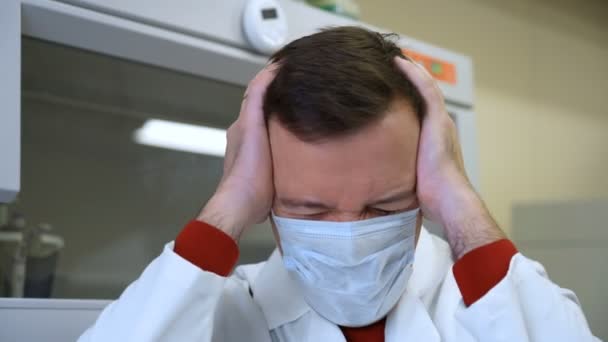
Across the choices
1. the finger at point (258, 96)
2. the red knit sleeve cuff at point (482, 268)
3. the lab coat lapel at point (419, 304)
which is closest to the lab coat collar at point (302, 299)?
the lab coat lapel at point (419, 304)

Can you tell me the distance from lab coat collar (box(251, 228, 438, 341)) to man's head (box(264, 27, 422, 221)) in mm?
134

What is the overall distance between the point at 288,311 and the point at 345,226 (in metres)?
0.18

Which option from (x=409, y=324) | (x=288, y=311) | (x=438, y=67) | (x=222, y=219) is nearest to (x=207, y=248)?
(x=222, y=219)

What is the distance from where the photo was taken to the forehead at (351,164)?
0.82 m

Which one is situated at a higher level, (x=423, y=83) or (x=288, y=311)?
(x=423, y=83)

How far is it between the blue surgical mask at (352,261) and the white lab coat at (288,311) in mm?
48

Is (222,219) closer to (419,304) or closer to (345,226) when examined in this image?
(345,226)

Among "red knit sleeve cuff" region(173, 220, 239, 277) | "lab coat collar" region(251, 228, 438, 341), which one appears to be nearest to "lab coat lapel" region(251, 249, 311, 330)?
"lab coat collar" region(251, 228, 438, 341)

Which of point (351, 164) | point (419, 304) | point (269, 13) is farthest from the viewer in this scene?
point (269, 13)

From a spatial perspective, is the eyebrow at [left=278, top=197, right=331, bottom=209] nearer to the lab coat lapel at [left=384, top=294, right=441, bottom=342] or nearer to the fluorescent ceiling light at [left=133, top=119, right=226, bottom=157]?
the lab coat lapel at [left=384, top=294, right=441, bottom=342]

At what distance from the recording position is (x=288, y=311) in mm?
940

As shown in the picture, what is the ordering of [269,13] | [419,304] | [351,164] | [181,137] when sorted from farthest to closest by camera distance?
1. [181,137]
2. [269,13]
3. [419,304]
4. [351,164]

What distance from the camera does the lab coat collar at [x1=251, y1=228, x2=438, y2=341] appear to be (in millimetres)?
903

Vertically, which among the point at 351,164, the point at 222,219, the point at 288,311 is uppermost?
the point at 351,164
